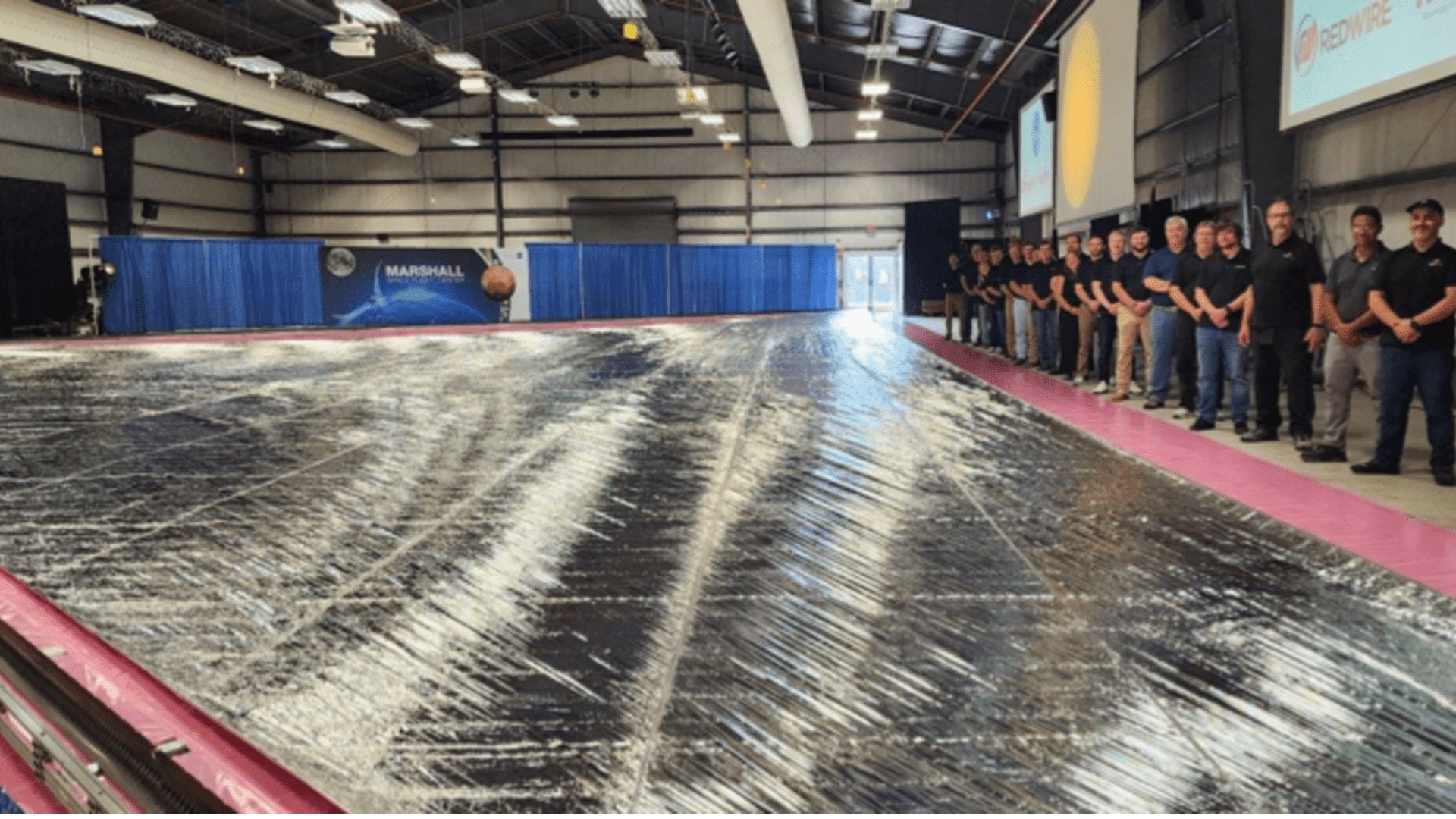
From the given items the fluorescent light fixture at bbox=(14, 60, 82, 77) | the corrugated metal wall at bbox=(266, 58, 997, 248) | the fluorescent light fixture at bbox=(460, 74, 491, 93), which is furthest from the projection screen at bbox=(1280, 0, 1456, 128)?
the corrugated metal wall at bbox=(266, 58, 997, 248)

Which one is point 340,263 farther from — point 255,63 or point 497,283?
point 255,63

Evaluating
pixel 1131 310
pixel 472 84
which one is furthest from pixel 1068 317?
pixel 472 84

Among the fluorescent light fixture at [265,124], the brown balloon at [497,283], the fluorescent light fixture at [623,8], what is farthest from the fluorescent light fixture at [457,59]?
the fluorescent light fixture at [265,124]

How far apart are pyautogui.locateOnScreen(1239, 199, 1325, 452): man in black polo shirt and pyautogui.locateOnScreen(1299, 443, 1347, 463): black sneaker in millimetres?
270

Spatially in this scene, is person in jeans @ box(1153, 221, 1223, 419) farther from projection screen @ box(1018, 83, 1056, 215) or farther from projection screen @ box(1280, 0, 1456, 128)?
projection screen @ box(1018, 83, 1056, 215)

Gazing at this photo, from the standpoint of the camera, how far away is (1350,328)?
5.16 metres

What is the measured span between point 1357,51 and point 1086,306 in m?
3.06

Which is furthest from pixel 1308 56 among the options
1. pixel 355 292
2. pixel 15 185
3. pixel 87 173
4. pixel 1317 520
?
pixel 87 173

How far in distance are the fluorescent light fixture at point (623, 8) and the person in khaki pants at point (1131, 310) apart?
10334 mm

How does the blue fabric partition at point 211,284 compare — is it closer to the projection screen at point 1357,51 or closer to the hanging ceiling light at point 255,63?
the hanging ceiling light at point 255,63

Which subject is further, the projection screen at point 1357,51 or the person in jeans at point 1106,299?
the person in jeans at point 1106,299

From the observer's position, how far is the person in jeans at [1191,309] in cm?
666

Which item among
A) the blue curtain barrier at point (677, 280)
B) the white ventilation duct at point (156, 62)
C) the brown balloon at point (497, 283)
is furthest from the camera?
the blue curtain barrier at point (677, 280)

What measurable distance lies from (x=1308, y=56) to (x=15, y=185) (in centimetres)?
2347
